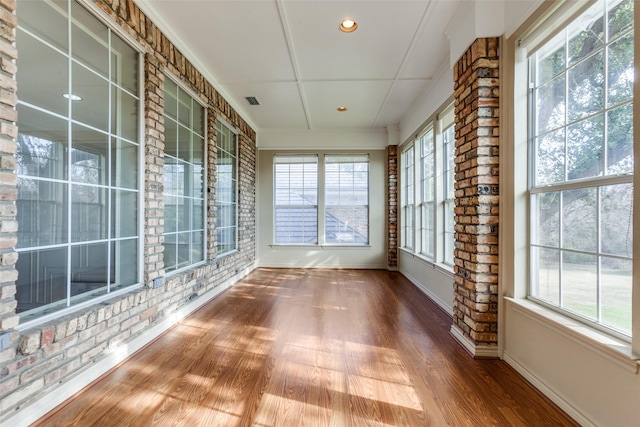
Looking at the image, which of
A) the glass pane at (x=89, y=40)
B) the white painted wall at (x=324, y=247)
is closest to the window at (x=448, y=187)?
the white painted wall at (x=324, y=247)

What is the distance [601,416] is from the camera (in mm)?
1466

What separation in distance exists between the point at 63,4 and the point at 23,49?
49 centimetres

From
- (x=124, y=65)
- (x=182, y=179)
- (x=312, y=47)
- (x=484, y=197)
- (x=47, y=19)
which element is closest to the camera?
(x=47, y=19)

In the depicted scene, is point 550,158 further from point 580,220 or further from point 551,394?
point 551,394

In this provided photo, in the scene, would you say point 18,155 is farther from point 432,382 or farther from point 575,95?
point 575,95

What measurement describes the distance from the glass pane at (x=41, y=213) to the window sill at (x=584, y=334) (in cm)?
322

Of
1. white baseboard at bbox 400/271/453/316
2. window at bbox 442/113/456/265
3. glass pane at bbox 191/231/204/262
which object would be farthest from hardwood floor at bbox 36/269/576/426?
window at bbox 442/113/456/265

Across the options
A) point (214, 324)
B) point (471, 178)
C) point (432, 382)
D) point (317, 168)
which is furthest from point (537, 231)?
point (317, 168)

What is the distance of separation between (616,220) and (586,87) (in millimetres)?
810

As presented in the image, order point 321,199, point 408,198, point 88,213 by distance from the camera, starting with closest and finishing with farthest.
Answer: point 88,213
point 408,198
point 321,199

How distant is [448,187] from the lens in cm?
370

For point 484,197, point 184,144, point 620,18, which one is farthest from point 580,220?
point 184,144

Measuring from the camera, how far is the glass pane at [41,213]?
163cm

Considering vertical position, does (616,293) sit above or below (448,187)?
below
